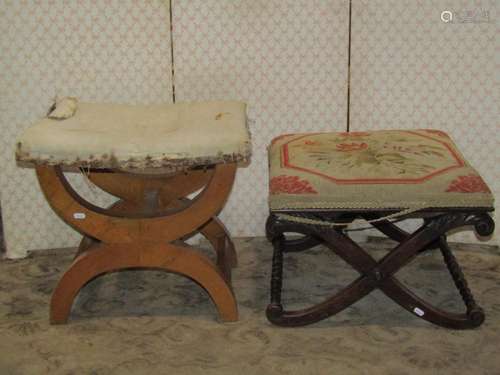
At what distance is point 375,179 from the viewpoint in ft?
5.86

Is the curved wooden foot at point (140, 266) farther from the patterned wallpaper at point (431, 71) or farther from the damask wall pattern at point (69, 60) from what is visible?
the patterned wallpaper at point (431, 71)

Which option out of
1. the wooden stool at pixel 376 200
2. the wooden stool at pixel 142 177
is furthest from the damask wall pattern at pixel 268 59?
the wooden stool at pixel 376 200

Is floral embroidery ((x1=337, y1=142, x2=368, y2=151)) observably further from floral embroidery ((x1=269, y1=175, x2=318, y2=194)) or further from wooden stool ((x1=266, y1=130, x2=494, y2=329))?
floral embroidery ((x1=269, y1=175, x2=318, y2=194))

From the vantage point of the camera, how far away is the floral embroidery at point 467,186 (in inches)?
69.3

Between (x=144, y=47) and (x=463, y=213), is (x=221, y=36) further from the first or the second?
(x=463, y=213)

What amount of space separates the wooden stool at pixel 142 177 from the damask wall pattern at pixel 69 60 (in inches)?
9.8

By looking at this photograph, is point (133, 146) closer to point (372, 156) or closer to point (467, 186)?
point (372, 156)

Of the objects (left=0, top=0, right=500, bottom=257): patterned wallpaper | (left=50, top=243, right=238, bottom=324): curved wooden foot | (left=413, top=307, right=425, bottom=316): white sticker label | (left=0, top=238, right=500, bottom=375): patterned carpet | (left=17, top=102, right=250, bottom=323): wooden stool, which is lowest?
(left=0, top=238, right=500, bottom=375): patterned carpet

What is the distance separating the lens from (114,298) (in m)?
2.12

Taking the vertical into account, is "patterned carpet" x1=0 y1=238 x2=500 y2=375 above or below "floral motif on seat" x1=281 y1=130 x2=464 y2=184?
below

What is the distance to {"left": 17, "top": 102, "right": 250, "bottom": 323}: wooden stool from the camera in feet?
5.70

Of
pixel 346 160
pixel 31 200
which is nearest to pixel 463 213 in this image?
pixel 346 160

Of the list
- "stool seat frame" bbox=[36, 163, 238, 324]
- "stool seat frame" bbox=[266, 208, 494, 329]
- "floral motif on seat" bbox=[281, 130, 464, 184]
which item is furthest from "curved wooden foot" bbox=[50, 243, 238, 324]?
"floral motif on seat" bbox=[281, 130, 464, 184]

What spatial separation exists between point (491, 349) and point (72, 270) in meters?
1.15
